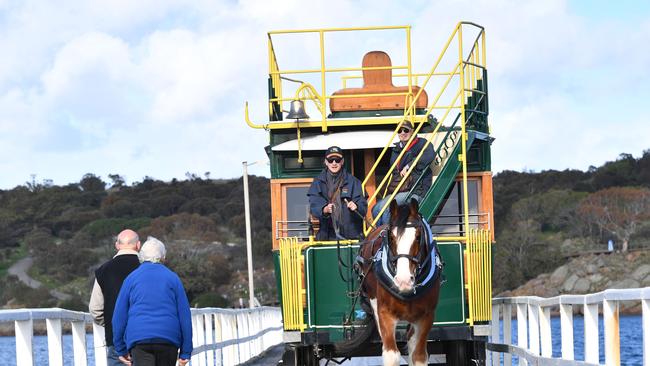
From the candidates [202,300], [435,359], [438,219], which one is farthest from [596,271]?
[438,219]

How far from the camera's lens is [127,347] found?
1149cm

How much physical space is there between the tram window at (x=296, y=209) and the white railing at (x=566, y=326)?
287 cm

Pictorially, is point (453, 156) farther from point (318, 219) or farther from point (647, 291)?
point (647, 291)

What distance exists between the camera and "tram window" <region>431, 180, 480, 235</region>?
1753 cm

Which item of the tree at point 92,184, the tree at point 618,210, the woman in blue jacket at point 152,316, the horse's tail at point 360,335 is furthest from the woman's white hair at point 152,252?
the tree at point 92,184

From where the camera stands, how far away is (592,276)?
118812 mm

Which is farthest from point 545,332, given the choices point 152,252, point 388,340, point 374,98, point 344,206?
point 152,252

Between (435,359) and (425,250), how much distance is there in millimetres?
11517

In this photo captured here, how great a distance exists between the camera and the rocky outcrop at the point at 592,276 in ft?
381

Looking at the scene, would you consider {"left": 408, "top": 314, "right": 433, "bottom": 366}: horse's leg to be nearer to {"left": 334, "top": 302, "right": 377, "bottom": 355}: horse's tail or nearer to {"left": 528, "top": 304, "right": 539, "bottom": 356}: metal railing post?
{"left": 334, "top": 302, "right": 377, "bottom": 355}: horse's tail

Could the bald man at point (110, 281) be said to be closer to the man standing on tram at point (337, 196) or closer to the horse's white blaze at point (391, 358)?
the horse's white blaze at point (391, 358)

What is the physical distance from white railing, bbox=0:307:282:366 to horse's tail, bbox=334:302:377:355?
2873mm

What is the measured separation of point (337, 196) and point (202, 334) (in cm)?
522

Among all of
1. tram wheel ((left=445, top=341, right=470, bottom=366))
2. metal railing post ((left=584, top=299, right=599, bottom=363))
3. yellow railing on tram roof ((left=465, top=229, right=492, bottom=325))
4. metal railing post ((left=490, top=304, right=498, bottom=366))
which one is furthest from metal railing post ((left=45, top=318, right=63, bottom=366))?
metal railing post ((left=490, top=304, right=498, bottom=366))
